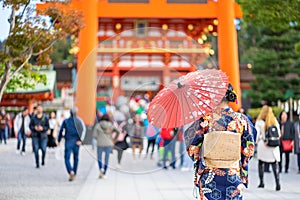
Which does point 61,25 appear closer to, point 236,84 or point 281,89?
point 236,84

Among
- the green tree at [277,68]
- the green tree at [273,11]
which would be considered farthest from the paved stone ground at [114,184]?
the green tree at [277,68]

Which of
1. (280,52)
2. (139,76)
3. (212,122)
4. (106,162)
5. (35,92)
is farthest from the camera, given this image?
(139,76)

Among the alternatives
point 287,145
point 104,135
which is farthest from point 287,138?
point 104,135

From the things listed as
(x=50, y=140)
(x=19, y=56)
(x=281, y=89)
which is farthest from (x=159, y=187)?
(x=281, y=89)

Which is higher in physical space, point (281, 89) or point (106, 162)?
point (281, 89)

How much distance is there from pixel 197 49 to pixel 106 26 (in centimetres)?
519

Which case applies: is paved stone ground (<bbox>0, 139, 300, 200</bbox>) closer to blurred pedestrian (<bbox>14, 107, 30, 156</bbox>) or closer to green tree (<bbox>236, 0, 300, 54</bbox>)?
blurred pedestrian (<bbox>14, 107, 30, 156</bbox>)

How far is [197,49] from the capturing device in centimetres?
2128

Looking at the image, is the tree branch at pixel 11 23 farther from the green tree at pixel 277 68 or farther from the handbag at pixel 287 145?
the green tree at pixel 277 68

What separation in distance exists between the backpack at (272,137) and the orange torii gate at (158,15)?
8.83 m

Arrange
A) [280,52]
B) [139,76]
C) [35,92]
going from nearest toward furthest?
[280,52] < [35,92] < [139,76]

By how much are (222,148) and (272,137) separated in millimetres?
3904

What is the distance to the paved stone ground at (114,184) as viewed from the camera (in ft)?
20.7

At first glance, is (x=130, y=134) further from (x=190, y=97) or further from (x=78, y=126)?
(x=190, y=97)
